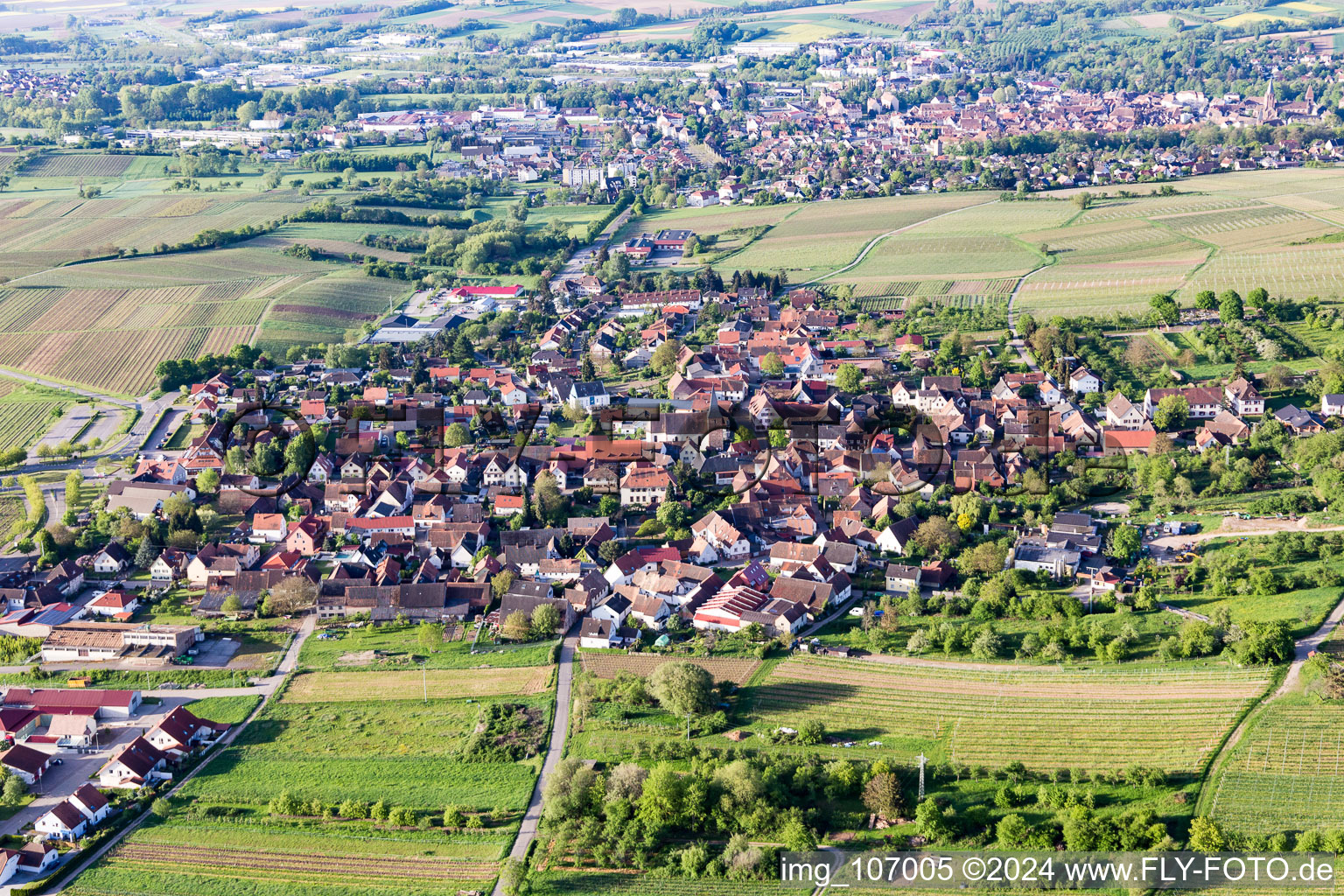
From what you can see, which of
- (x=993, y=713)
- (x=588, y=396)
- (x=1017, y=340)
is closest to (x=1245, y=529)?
(x=993, y=713)

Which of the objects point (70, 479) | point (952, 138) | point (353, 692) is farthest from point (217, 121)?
point (353, 692)

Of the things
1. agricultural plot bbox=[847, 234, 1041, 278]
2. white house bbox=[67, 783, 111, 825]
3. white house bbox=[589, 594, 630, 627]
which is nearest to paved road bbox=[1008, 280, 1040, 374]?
agricultural plot bbox=[847, 234, 1041, 278]

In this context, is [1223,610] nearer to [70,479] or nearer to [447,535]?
[447,535]

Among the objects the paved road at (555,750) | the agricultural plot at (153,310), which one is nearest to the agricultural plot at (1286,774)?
the paved road at (555,750)

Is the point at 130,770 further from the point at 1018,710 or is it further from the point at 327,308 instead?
the point at 327,308

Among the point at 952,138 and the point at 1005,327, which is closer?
the point at 1005,327

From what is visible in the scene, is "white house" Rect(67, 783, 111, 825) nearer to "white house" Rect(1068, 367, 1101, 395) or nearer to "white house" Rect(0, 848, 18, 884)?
"white house" Rect(0, 848, 18, 884)
